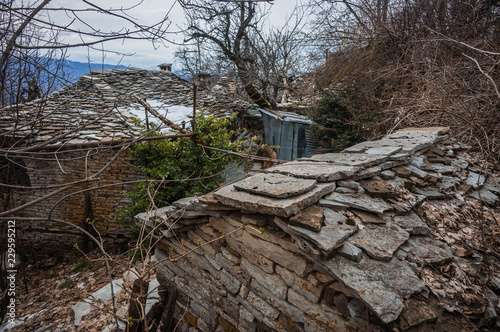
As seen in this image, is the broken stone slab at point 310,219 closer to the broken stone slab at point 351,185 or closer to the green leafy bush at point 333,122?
the broken stone slab at point 351,185

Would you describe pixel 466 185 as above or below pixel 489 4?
below

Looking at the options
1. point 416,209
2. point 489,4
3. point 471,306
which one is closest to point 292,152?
point 489,4

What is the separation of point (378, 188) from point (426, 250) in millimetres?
592

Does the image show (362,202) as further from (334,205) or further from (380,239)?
(380,239)

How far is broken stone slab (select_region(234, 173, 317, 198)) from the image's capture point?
1848mm

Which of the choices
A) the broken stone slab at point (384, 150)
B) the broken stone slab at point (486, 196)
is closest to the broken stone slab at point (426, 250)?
the broken stone slab at point (486, 196)

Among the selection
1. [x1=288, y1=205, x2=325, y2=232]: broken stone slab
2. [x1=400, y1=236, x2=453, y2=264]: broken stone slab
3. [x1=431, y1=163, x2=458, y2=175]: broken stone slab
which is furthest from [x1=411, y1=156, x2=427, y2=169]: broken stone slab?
[x1=288, y1=205, x2=325, y2=232]: broken stone slab

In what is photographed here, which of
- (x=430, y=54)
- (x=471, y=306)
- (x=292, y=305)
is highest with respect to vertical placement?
(x=430, y=54)

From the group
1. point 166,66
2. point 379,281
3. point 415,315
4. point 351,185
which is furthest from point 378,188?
point 166,66

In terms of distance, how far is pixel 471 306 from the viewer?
1.33m

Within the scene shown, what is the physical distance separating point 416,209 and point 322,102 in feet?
15.6

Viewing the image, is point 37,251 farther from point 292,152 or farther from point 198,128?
point 292,152

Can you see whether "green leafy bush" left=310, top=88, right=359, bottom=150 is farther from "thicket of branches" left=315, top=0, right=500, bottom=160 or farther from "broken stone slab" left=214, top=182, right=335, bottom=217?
"broken stone slab" left=214, top=182, right=335, bottom=217

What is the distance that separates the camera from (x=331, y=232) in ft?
5.20
